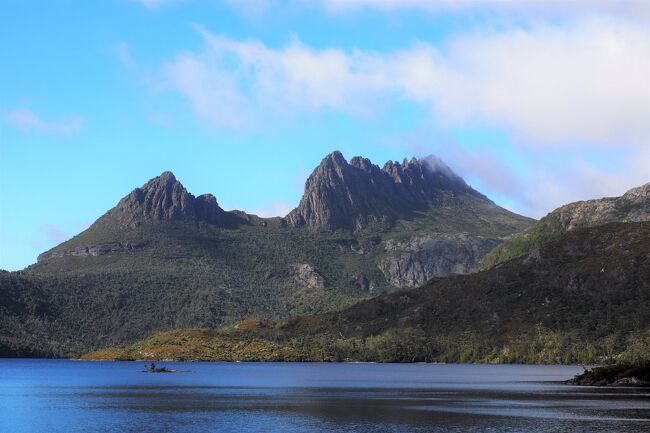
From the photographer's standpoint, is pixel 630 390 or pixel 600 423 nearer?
pixel 600 423

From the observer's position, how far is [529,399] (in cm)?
15938

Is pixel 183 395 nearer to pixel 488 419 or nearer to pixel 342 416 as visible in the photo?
pixel 342 416

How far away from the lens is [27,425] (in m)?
120

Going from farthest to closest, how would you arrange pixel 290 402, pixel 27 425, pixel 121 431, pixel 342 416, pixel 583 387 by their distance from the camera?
pixel 583 387 → pixel 290 402 → pixel 342 416 → pixel 27 425 → pixel 121 431

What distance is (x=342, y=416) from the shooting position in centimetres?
12938

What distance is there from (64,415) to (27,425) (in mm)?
15205

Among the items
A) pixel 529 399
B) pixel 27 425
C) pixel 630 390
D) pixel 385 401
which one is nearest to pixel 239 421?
pixel 27 425

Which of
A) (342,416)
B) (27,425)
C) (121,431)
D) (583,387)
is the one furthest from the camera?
(583,387)

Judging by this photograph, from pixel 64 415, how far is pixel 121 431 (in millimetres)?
28462

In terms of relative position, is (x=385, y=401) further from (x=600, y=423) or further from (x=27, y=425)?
(x=27, y=425)

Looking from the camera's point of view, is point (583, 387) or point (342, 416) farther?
point (583, 387)

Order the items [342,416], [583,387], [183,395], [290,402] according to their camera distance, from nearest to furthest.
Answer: [342,416] → [290,402] → [183,395] → [583,387]

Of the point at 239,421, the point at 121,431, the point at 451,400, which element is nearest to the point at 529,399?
the point at 451,400

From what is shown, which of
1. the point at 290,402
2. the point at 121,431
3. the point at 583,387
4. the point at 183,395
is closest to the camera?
the point at 121,431
